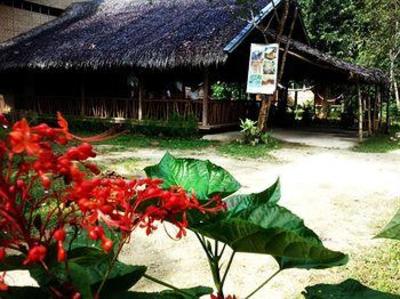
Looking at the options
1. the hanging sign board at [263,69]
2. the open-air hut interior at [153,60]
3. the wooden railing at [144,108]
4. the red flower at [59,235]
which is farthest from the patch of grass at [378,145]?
the red flower at [59,235]

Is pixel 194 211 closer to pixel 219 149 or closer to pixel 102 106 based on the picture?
pixel 219 149

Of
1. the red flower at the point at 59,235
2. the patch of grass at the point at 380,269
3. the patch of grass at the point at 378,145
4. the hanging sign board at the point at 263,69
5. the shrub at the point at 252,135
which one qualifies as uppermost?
the hanging sign board at the point at 263,69

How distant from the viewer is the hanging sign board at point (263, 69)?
1088 cm

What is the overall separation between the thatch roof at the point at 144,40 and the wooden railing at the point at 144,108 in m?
1.29

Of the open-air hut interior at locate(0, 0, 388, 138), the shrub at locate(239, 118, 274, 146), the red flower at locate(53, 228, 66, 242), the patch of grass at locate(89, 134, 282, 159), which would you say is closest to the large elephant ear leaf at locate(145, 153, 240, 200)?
the red flower at locate(53, 228, 66, 242)

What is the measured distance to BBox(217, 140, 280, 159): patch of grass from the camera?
9516 mm

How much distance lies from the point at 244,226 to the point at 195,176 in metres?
0.45

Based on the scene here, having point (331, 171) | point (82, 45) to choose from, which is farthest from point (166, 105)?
point (331, 171)

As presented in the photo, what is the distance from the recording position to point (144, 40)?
1319cm

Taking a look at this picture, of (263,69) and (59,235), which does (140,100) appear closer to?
(263,69)

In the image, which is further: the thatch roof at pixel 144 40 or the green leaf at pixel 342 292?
the thatch roof at pixel 144 40

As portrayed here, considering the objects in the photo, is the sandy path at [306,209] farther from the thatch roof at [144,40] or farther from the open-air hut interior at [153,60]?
the open-air hut interior at [153,60]

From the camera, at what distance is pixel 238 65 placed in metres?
15.8

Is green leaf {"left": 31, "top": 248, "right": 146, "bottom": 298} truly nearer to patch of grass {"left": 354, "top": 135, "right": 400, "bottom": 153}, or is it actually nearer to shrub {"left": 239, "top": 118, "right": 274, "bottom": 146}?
shrub {"left": 239, "top": 118, "right": 274, "bottom": 146}
